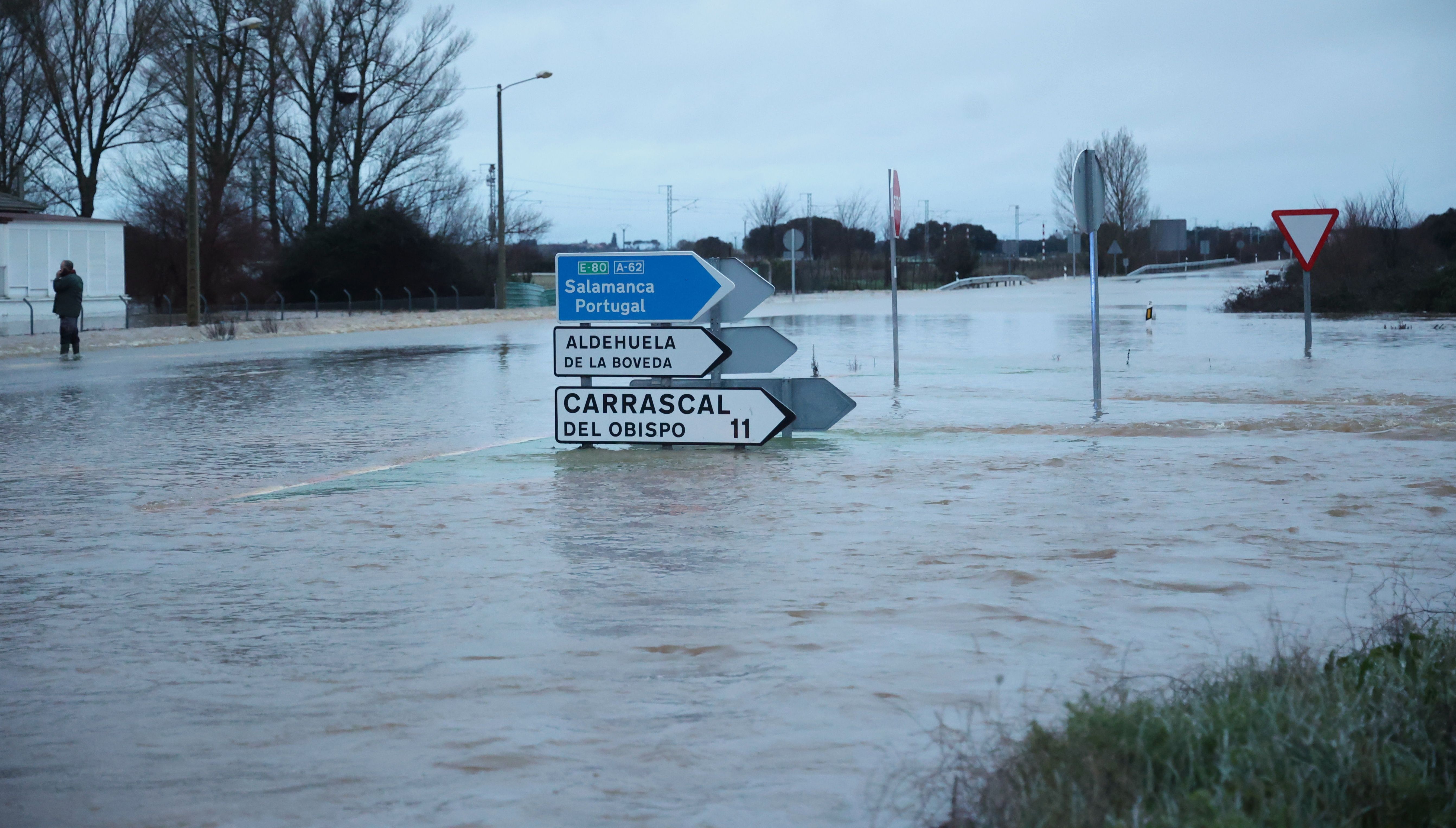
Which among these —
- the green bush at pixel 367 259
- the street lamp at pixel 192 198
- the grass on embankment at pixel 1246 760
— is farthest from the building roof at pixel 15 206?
the grass on embankment at pixel 1246 760

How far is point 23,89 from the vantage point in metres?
57.0

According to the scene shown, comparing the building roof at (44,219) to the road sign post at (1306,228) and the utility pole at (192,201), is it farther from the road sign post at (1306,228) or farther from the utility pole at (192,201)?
the road sign post at (1306,228)

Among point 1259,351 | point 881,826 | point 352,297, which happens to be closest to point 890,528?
point 881,826

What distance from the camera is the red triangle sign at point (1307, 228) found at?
67.3ft

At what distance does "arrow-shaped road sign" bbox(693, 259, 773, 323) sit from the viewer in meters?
12.5

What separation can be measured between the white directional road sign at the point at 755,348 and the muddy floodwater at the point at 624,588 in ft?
2.58

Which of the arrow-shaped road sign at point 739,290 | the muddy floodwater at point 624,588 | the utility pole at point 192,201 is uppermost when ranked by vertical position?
the utility pole at point 192,201

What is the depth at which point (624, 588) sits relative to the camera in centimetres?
716

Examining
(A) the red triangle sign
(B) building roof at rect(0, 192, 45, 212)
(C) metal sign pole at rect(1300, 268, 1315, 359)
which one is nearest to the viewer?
(A) the red triangle sign

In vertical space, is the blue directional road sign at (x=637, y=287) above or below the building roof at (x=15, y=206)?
below

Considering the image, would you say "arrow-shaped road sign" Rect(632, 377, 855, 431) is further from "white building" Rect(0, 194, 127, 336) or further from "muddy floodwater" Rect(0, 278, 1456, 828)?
"white building" Rect(0, 194, 127, 336)

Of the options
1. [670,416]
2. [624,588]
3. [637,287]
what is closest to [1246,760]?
[624,588]

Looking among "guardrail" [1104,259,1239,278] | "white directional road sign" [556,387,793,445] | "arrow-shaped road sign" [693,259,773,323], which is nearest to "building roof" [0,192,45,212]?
"white directional road sign" [556,387,793,445]

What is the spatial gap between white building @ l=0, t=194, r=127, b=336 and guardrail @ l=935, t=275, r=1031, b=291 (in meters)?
45.0
